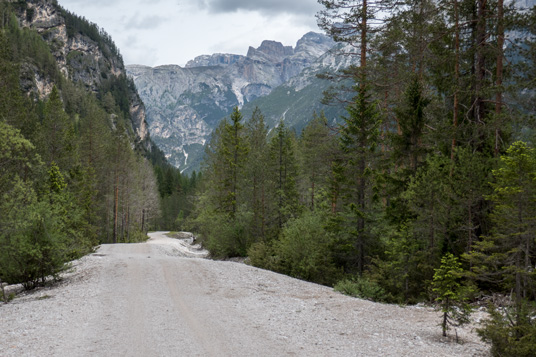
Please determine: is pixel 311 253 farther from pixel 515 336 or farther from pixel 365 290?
pixel 515 336

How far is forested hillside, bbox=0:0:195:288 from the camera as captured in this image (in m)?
15.2

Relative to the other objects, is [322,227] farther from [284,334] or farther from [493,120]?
[284,334]

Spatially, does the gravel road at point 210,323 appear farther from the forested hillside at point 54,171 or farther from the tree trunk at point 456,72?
the tree trunk at point 456,72

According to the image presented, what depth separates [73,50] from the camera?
495 feet

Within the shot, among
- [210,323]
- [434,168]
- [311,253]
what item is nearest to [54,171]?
[311,253]

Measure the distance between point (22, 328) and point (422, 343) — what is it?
929 centimetres

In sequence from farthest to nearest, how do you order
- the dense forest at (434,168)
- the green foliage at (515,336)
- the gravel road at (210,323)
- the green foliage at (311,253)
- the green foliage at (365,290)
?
the green foliage at (311,253) → the green foliage at (365,290) → the dense forest at (434,168) → the gravel road at (210,323) → the green foliage at (515,336)

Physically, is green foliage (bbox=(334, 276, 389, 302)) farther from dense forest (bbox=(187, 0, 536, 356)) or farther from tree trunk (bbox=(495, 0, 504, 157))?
tree trunk (bbox=(495, 0, 504, 157))

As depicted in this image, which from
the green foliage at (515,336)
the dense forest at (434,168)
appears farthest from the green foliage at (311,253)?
the green foliage at (515,336)

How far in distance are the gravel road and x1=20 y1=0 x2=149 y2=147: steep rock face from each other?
132 m

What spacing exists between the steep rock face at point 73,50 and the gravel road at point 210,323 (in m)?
132

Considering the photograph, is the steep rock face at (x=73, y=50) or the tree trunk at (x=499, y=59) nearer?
the tree trunk at (x=499, y=59)

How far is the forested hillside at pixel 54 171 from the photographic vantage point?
597 inches

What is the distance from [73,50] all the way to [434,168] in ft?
561
